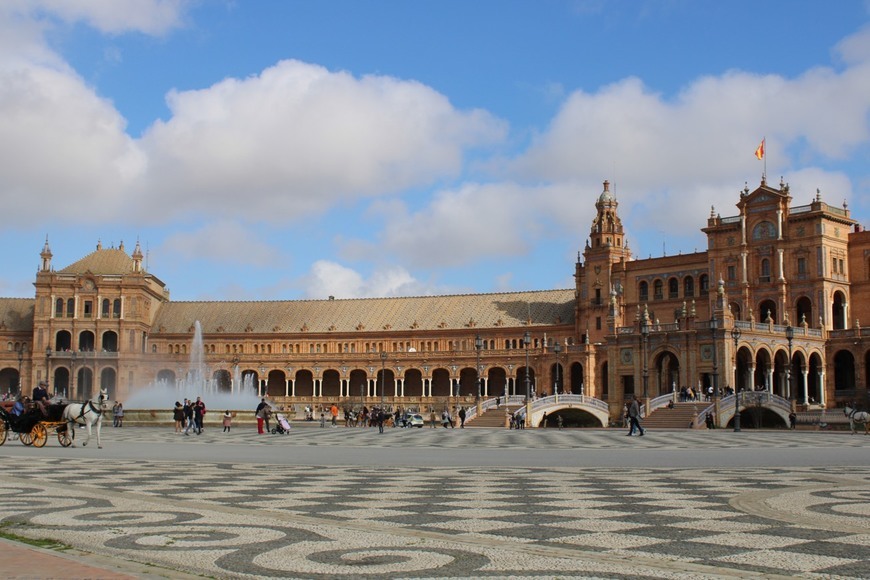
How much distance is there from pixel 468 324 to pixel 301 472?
100 meters

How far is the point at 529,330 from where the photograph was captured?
115250 mm

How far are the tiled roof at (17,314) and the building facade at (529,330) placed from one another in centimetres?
19

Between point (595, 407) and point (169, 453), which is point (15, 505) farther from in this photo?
point (595, 407)

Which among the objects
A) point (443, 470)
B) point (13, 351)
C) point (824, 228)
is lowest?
point (443, 470)

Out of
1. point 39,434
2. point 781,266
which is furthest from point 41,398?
point 781,266

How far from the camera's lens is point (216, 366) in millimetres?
124188

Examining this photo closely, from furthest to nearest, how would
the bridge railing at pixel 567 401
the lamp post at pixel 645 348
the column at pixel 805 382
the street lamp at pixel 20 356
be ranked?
the street lamp at pixel 20 356, the column at pixel 805 382, the lamp post at pixel 645 348, the bridge railing at pixel 567 401

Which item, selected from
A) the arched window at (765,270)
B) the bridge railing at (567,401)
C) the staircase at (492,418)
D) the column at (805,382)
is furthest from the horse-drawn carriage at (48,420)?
the arched window at (765,270)

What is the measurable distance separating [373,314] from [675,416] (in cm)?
6588

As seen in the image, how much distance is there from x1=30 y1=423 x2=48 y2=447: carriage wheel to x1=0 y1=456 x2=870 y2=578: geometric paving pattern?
417 inches

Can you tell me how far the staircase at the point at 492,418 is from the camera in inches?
2866

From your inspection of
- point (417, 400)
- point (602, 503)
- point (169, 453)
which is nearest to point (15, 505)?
point (602, 503)

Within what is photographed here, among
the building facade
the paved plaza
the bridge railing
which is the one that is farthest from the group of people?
the building facade

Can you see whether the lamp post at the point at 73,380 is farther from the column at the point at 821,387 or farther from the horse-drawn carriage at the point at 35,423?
the horse-drawn carriage at the point at 35,423
